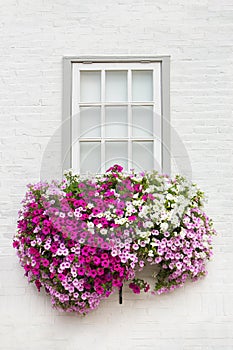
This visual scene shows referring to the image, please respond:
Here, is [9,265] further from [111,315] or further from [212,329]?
[212,329]

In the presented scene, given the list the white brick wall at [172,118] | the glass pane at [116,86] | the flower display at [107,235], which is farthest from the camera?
the glass pane at [116,86]

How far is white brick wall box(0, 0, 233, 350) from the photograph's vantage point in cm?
342

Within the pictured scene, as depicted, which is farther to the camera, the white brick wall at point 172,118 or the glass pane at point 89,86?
the glass pane at point 89,86

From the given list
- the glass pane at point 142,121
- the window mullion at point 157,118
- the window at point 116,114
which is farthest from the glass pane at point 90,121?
the window mullion at point 157,118

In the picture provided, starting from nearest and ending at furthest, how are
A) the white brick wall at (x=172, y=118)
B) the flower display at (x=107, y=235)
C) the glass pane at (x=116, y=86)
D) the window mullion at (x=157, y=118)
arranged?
the flower display at (x=107, y=235) → the white brick wall at (x=172, y=118) → the window mullion at (x=157, y=118) → the glass pane at (x=116, y=86)

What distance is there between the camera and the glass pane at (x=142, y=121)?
12.0ft

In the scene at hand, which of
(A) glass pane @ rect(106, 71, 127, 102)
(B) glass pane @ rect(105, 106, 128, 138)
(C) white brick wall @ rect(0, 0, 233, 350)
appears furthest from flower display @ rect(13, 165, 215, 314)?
(A) glass pane @ rect(106, 71, 127, 102)

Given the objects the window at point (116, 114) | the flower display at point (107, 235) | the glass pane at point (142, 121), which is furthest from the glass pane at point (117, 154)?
the flower display at point (107, 235)

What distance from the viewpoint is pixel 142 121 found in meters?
3.67

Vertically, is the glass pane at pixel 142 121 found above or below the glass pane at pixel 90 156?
above

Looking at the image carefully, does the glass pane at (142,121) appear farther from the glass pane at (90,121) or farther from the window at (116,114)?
the glass pane at (90,121)

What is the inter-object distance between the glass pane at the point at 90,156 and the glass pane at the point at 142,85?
446 millimetres

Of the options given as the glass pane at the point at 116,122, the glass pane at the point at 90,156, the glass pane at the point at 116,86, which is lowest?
the glass pane at the point at 90,156

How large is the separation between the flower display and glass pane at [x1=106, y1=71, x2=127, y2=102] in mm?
619
